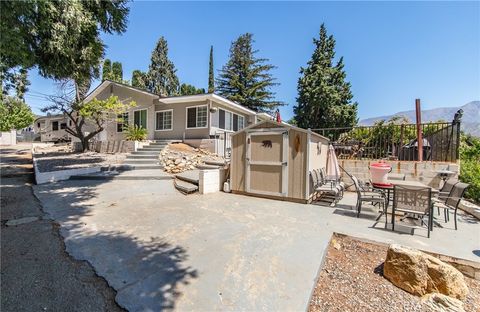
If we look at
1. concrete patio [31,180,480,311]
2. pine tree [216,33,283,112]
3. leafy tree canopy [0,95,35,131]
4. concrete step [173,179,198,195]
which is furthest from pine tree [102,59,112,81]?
concrete step [173,179,198,195]

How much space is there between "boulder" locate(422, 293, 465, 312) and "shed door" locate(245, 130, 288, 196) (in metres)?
4.10

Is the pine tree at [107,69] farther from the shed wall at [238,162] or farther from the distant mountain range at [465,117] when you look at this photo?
the distant mountain range at [465,117]

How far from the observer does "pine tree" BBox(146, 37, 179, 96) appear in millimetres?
29859

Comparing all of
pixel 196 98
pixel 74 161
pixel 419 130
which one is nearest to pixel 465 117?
pixel 419 130

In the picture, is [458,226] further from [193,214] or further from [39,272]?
[39,272]

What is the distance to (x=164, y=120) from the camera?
14383 mm

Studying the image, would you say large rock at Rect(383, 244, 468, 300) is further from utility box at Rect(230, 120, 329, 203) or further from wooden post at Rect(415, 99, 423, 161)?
wooden post at Rect(415, 99, 423, 161)

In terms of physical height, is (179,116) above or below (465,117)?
below

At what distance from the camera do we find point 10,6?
156 inches

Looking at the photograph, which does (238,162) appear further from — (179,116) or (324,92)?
(324,92)

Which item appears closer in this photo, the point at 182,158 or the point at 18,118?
the point at 182,158

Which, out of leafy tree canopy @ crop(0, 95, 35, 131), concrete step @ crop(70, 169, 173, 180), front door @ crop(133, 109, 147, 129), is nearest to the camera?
concrete step @ crop(70, 169, 173, 180)

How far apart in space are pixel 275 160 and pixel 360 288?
4176 millimetres

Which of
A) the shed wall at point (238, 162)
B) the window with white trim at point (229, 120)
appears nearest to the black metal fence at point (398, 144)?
the shed wall at point (238, 162)
